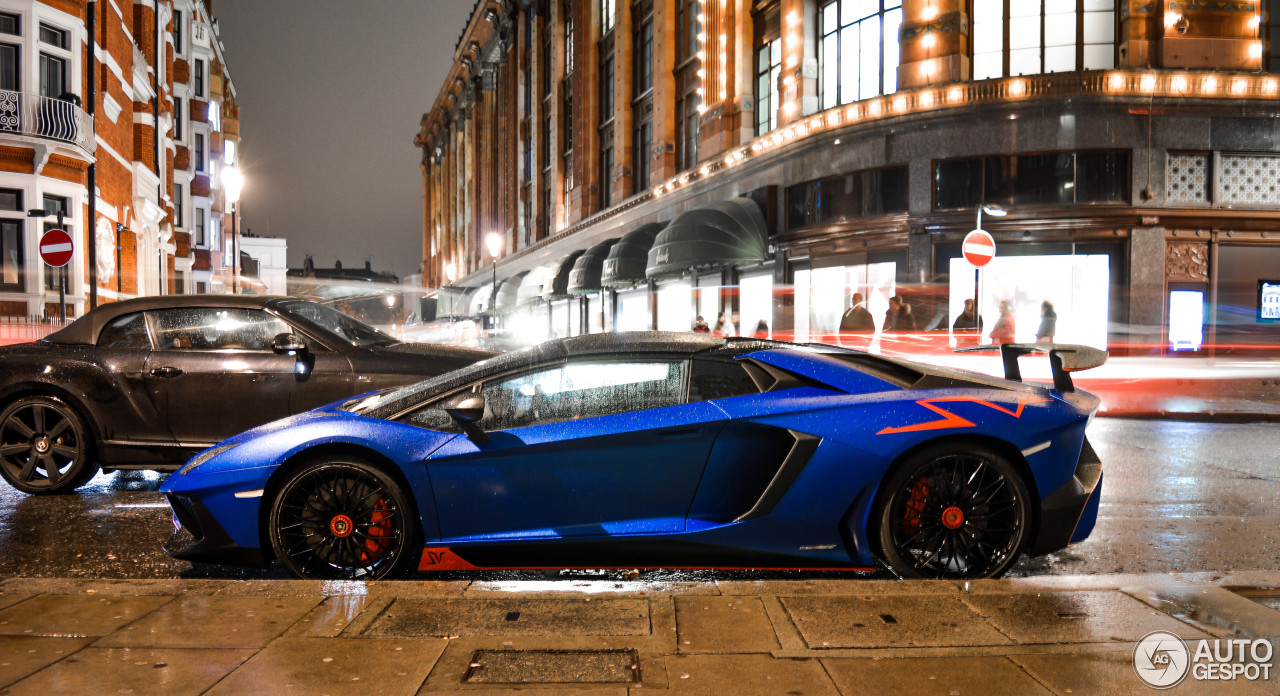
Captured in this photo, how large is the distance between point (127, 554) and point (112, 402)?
1929 millimetres

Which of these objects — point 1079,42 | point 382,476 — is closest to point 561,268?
point 1079,42

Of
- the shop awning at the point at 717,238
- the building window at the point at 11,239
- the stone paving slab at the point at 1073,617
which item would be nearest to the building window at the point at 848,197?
the shop awning at the point at 717,238

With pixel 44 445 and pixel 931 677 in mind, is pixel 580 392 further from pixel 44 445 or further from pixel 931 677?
pixel 44 445

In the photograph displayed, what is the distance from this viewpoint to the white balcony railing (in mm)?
20875

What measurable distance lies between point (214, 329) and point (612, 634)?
489 centimetres

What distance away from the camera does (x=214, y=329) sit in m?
6.82

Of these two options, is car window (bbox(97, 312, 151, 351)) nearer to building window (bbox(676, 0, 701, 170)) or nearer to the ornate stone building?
the ornate stone building

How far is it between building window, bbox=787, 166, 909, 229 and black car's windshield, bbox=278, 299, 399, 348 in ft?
51.1

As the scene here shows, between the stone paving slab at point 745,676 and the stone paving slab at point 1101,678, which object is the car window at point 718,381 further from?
the stone paving slab at point 1101,678

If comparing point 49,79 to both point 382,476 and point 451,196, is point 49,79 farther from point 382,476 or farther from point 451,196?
point 451,196

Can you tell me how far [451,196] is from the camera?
276 feet

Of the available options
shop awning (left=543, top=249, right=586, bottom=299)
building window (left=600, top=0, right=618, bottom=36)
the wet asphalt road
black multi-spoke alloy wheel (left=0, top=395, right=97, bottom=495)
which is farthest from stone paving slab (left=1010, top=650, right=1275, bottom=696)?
building window (left=600, top=0, right=618, bottom=36)

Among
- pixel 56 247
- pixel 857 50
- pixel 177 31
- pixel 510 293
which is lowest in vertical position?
pixel 56 247

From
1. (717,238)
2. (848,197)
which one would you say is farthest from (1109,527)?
(717,238)
